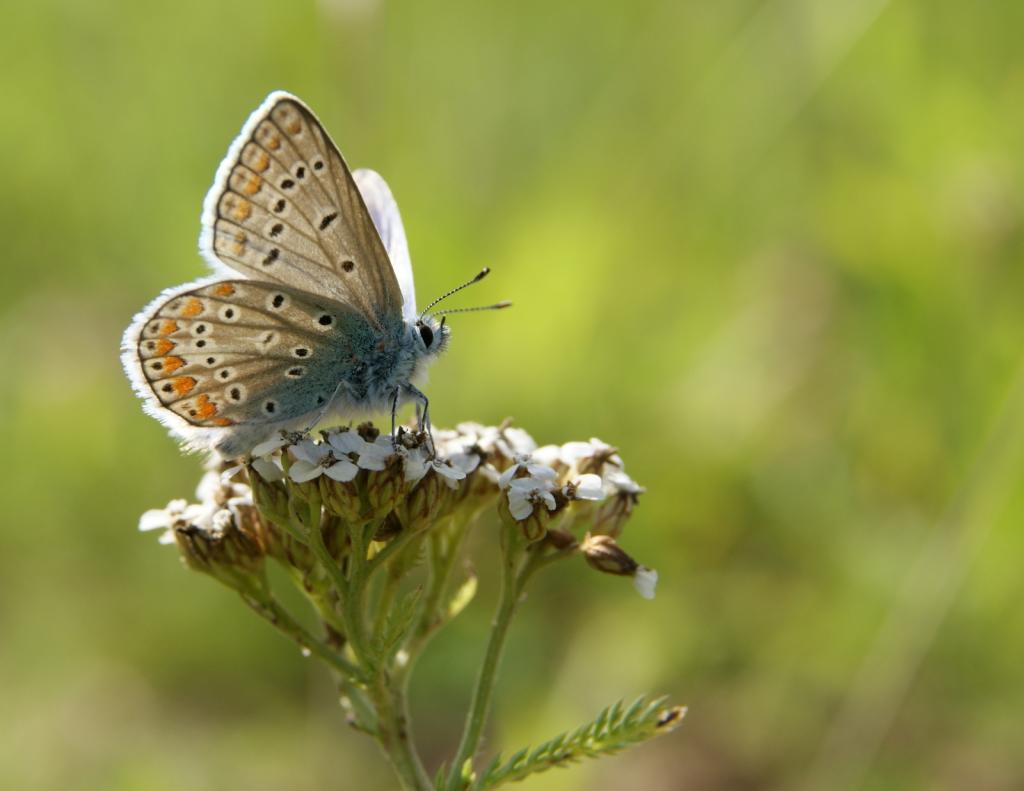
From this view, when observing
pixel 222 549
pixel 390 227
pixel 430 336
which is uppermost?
pixel 390 227

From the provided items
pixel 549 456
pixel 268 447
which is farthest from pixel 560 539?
pixel 268 447

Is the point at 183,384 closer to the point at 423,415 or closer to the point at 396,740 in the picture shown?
the point at 423,415

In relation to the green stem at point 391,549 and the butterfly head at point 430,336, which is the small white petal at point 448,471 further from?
the butterfly head at point 430,336

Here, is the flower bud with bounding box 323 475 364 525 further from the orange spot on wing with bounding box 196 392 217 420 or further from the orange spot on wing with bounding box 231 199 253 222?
the orange spot on wing with bounding box 231 199 253 222

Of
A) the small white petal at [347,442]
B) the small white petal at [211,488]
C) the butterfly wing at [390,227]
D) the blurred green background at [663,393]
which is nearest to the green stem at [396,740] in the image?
the small white petal at [347,442]

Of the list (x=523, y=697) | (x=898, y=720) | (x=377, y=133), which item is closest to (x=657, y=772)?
Result: (x=523, y=697)

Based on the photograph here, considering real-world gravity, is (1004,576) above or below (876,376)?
below

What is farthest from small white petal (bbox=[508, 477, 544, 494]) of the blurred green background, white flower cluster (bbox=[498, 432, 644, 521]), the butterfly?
the blurred green background

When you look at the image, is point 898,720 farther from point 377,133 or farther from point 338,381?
point 377,133
